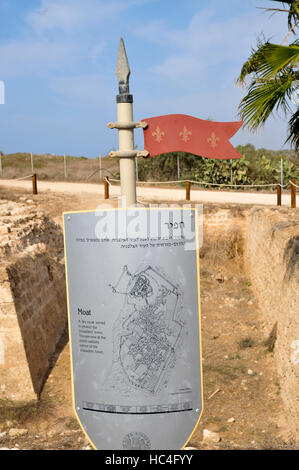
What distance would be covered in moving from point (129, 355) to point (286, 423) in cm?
414

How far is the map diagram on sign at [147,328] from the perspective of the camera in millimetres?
3104

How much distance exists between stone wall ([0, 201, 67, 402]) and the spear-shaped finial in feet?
14.0

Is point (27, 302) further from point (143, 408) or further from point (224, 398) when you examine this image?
point (143, 408)

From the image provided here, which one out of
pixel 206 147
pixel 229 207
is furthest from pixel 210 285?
pixel 206 147

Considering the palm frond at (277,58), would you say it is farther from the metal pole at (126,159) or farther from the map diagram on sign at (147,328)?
the map diagram on sign at (147,328)

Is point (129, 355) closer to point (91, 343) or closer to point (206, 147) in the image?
point (91, 343)

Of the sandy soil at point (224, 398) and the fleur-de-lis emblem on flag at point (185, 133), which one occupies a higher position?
the fleur-de-lis emblem on flag at point (185, 133)

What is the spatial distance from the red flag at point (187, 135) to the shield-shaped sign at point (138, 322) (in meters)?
0.49

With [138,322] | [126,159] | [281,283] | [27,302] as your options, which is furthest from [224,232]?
[138,322]

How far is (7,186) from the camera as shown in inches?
723

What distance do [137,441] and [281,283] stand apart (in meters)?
5.75

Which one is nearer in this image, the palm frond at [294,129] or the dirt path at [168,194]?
the palm frond at [294,129]

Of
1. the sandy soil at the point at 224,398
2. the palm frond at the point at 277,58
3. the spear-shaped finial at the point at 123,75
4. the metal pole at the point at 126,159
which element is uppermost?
the palm frond at the point at 277,58

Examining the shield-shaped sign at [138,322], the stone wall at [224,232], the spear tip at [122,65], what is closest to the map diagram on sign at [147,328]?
the shield-shaped sign at [138,322]
